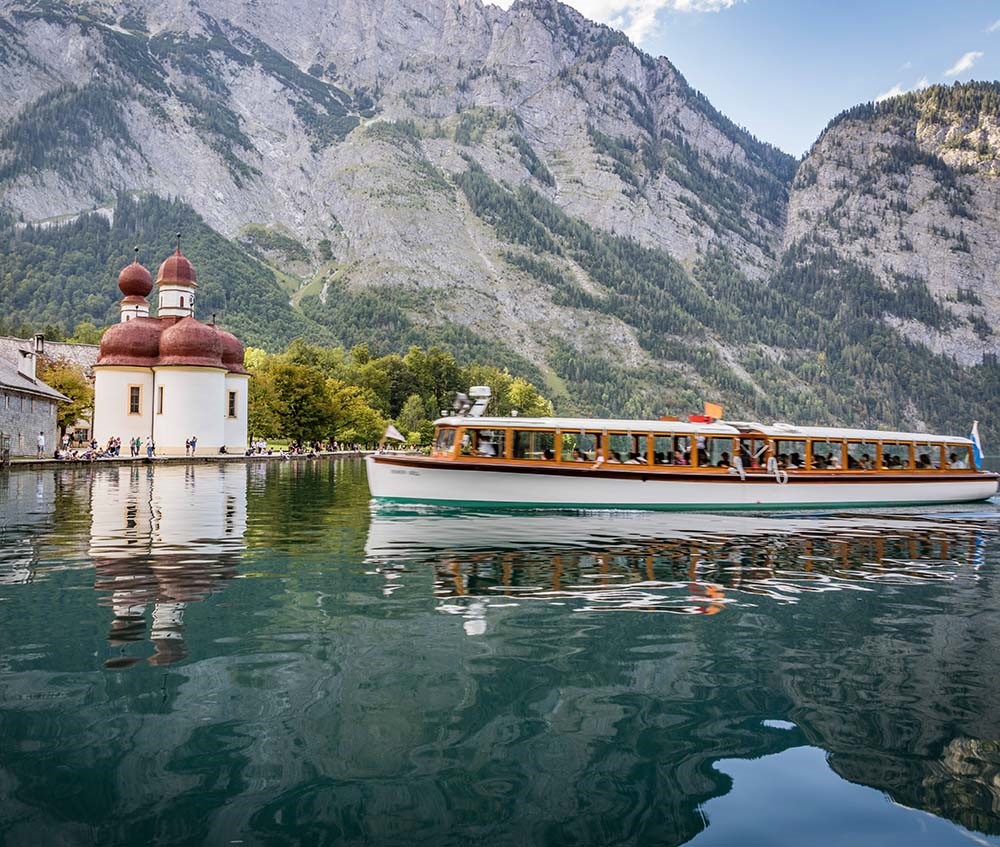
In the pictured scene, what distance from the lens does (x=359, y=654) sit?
32.7 ft

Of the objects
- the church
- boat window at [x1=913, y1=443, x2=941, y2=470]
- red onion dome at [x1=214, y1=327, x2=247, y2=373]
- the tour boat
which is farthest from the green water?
red onion dome at [x1=214, y1=327, x2=247, y2=373]

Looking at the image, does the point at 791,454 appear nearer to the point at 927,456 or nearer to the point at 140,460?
the point at 927,456

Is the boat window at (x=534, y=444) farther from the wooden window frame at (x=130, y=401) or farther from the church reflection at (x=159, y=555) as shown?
the wooden window frame at (x=130, y=401)

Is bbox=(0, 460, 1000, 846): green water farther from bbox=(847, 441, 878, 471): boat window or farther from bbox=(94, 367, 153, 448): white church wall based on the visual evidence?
bbox=(94, 367, 153, 448): white church wall

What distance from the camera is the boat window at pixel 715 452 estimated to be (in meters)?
31.5

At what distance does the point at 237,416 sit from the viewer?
270 ft

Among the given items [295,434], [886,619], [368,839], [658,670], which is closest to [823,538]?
[886,619]

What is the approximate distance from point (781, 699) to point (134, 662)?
705 centimetres

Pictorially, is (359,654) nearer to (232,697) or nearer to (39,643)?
(232,697)

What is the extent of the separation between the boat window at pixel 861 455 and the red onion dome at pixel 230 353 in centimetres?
6178

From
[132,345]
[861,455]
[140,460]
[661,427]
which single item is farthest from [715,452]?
[132,345]

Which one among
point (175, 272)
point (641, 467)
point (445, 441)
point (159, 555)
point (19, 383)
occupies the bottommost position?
point (159, 555)

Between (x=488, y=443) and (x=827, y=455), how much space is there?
14.4m

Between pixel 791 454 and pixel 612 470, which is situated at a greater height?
pixel 791 454
